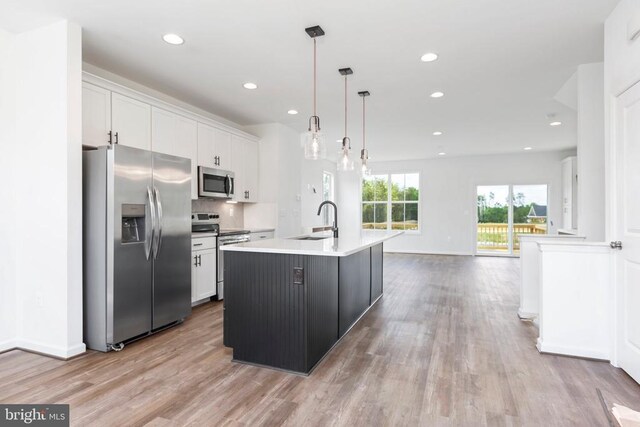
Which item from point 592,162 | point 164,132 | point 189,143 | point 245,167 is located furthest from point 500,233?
point 164,132

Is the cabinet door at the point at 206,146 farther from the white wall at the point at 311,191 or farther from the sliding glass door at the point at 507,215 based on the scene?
the sliding glass door at the point at 507,215

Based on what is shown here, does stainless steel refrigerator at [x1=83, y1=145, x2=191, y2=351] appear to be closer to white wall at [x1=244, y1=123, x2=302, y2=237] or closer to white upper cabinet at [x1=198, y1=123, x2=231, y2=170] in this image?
white upper cabinet at [x1=198, y1=123, x2=231, y2=170]

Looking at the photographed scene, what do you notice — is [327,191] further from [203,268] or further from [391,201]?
Result: [203,268]

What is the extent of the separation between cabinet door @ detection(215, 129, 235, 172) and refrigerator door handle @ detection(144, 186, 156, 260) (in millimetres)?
1700

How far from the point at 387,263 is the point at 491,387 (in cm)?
561

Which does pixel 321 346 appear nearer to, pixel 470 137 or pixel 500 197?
pixel 470 137

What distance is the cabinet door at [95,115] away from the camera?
3127mm

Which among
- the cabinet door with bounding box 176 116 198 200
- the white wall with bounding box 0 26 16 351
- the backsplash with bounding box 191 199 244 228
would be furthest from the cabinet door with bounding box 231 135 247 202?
the white wall with bounding box 0 26 16 351

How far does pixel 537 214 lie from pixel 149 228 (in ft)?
29.7

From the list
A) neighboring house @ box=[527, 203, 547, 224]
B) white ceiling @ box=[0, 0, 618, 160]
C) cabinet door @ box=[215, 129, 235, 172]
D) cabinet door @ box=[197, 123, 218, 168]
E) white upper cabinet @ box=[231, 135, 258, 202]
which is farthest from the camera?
neighboring house @ box=[527, 203, 547, 224]

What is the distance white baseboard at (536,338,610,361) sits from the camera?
9.01 feet

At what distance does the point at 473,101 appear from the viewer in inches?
188

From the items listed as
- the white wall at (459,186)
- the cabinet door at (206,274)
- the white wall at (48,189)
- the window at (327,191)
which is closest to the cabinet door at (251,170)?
the cabinet door at (206,274)

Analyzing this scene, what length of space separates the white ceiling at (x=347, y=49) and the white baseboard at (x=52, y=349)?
260 centimetres
